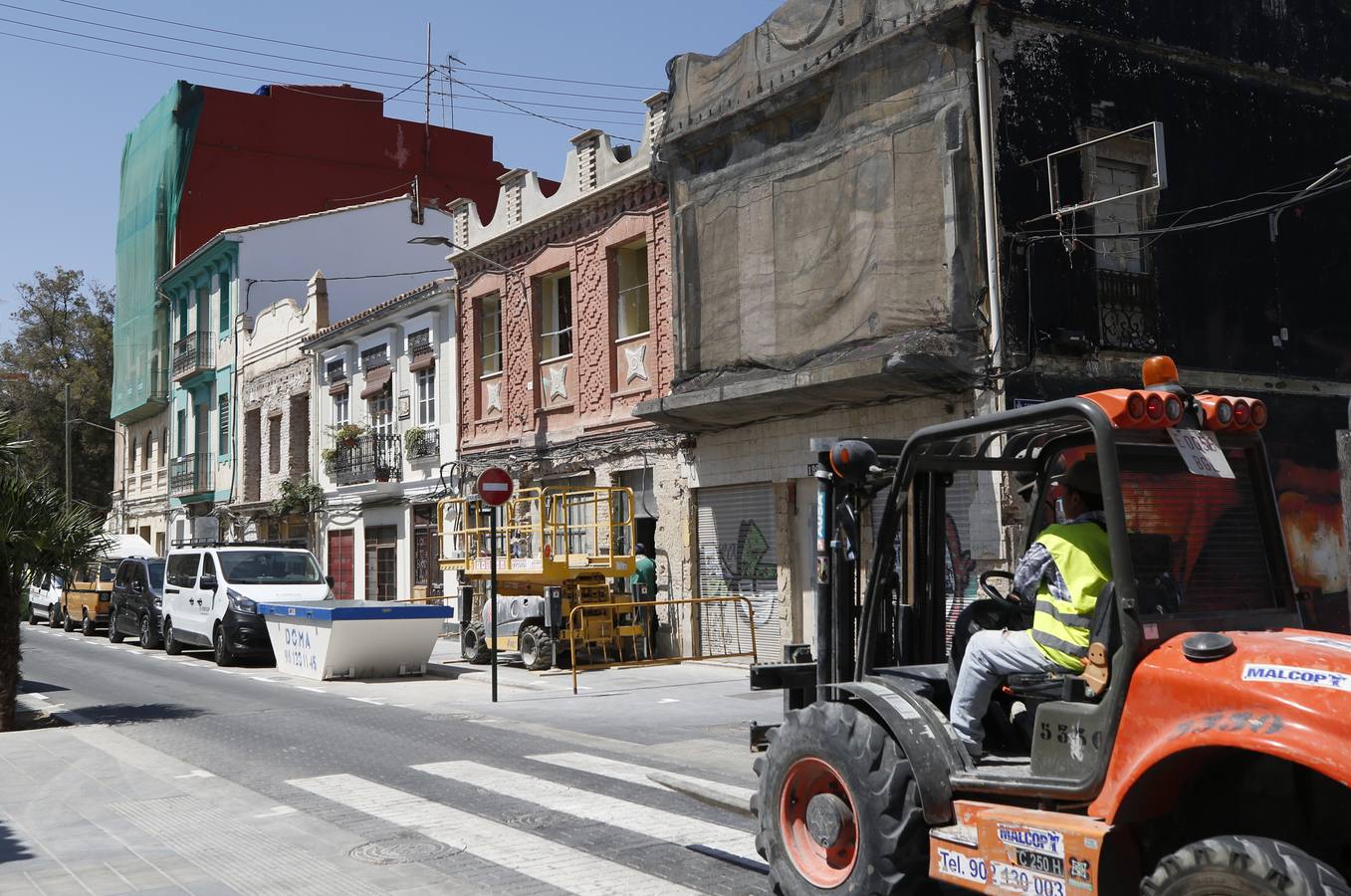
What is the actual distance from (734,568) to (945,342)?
17.9 ft

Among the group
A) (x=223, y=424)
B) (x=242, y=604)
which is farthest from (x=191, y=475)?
(x=242, y=604)

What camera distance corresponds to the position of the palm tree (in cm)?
1175

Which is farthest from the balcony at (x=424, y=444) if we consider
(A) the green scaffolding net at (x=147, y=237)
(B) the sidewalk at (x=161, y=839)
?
(A) the green scaffolding net at (x=147, y=237)

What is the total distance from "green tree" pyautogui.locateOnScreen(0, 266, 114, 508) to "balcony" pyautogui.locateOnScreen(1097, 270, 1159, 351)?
45460 mm

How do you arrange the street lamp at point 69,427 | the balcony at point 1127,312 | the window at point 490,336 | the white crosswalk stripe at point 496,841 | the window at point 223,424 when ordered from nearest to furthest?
the white crosswalk stripe at point 496,841 → the balcony at point 1127,312 → the window at point 490,336 → the window at point 223,424 → the street lamp at point 69,427

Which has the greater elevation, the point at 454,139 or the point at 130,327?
the point at 454,139

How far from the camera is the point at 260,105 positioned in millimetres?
41219

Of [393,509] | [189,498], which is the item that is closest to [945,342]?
[393,509]

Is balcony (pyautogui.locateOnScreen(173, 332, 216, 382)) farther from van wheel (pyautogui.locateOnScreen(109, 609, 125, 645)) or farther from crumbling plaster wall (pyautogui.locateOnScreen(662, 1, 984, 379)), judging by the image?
crumbling plaster wall (pyautogui.locateOnScreen(662, 1, 984, 379))

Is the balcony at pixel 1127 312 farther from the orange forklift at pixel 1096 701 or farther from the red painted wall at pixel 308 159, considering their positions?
the red painted wall at pixel 308 159

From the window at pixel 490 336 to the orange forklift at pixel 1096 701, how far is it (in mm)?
18608

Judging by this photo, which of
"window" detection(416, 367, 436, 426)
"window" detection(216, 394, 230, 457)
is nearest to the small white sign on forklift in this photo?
"window" detection(416, 367, 436, 426)

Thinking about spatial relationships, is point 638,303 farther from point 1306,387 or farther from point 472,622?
point 1306,387

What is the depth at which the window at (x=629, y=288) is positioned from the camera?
2041 centimetres
